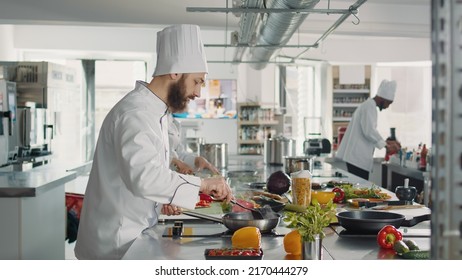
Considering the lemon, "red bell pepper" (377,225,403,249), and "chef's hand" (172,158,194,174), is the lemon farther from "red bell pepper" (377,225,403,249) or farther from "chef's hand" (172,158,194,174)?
"chef's hand" (172,158,194,174)

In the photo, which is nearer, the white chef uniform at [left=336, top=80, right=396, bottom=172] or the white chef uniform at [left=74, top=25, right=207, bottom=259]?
the white chef uniform at [left=74, top=25, right=207, bottom=259]

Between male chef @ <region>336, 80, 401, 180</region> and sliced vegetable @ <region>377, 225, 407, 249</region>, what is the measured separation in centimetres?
423

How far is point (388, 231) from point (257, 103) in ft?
21.9

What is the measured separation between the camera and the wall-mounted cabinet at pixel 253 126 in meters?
8.31

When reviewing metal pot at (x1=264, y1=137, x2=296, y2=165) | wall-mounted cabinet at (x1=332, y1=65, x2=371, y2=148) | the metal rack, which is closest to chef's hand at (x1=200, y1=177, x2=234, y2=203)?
the metal rack

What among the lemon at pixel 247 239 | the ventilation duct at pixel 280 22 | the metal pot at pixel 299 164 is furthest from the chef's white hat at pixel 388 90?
the lemon at pixel 247 239

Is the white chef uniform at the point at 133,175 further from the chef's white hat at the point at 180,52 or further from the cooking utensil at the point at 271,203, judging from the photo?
the cooking utensil at the point at 271,203

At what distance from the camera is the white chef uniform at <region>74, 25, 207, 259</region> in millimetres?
1985

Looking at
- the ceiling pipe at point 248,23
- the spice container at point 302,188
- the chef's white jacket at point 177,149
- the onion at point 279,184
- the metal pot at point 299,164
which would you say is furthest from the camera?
the chef's white jacket at point 177,149

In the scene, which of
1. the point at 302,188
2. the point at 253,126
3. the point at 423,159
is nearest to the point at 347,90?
the point at 253,126

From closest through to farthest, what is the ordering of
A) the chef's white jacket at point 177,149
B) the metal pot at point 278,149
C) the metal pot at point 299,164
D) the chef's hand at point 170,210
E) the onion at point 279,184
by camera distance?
the chef's hand at point 170,210
the onion at point 279,184
the metal pot at point 299,164
the chef's white jacket at point 177,149
the metal pot at point 278,149

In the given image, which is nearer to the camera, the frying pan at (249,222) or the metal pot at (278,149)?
the frying pan at (249,222)
